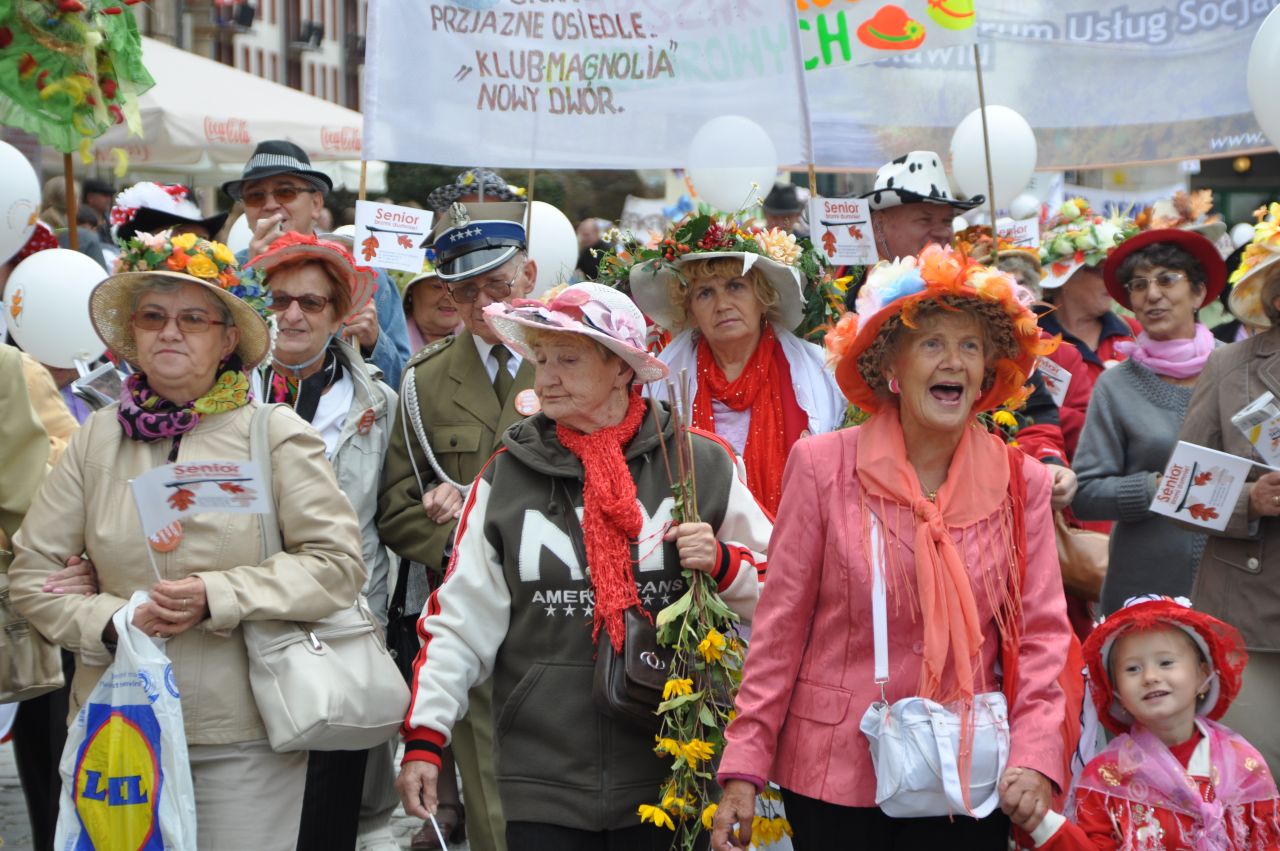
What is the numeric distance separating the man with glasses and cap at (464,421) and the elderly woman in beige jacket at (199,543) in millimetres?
1045

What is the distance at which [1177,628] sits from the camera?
4750 mm

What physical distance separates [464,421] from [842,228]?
6.69ft

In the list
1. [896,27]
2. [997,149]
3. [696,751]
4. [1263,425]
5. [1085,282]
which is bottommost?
[696,751]

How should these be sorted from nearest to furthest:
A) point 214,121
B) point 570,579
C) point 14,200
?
point 570,579
point 14,200
point 214,121

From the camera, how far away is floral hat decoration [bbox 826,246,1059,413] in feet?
12.5

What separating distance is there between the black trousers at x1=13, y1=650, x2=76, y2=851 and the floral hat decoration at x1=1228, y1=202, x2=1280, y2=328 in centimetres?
421

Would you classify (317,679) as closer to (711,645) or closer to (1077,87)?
(711,645)

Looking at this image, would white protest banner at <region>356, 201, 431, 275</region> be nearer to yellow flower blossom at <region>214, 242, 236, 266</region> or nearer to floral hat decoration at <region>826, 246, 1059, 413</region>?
yellow flower blossom at <region>214, 242, 236, 266</region>

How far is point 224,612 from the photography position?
14.5 ft

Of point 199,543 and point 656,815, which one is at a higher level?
point 199,543

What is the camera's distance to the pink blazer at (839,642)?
12.4 feet

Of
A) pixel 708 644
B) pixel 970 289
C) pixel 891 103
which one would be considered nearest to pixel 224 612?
pixel 708 644

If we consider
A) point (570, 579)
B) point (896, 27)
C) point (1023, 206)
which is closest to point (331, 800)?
point (570, 579)

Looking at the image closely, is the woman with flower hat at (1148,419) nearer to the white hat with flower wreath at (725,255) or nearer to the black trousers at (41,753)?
the white hat with flower wreath at (725,255)
